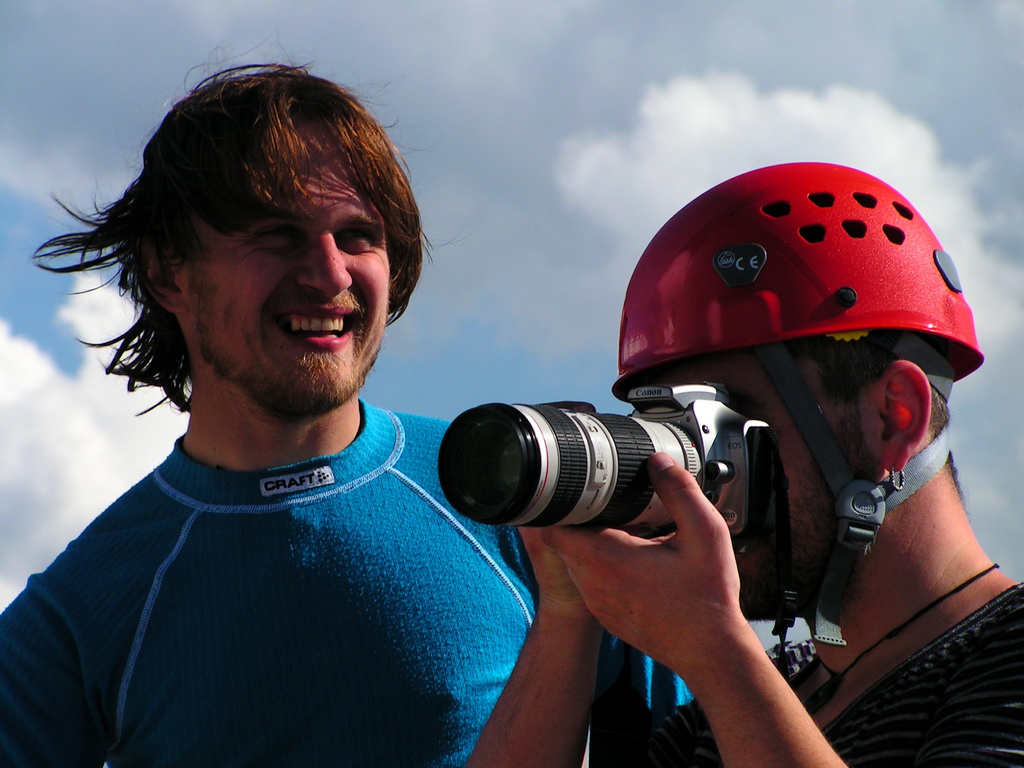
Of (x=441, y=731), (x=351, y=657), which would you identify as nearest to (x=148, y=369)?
(x=351, y=657)

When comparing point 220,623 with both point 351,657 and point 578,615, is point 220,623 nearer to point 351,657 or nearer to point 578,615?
point 351,657

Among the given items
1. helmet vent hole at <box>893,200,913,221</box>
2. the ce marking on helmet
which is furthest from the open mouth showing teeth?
helmet vent hole at <box>893,200,913,221</box>

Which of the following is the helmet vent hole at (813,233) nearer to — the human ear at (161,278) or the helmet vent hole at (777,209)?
the helmet vent hole at (777,209)

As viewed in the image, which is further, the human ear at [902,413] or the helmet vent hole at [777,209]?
the helmet vent hole at [777,209]

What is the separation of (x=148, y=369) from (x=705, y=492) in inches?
118

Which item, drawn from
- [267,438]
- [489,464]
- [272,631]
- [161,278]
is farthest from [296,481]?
[489,464]

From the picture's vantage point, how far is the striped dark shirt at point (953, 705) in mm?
2082

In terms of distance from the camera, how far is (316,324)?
3.95m

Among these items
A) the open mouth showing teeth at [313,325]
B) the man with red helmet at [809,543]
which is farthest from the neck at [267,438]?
the man with red helmet at [809,543]

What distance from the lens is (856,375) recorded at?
2.89 m

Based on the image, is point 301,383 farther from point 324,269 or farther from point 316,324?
point 324,269

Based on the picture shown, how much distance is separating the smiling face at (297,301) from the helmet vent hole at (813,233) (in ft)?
5.35

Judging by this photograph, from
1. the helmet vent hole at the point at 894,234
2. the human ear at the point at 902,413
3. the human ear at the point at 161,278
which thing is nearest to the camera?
the human ear at the point at 902,413

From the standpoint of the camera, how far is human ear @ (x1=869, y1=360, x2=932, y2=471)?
8.98 feet
